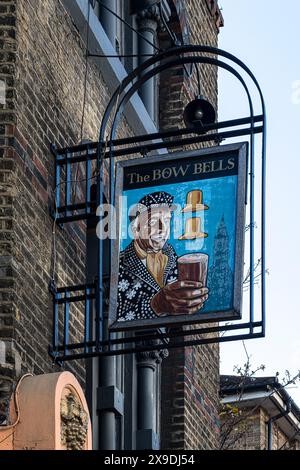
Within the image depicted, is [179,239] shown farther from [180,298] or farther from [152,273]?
[180,298]

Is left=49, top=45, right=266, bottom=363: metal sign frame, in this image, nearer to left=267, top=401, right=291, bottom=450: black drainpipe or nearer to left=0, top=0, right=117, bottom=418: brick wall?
left=0, top=0, right=117, bottom=418: brick wall

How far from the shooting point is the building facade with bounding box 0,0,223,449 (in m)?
14.1

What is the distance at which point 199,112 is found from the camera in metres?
15.9

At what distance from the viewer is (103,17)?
58.4 ft

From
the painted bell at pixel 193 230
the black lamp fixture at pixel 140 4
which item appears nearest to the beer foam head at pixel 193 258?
the painted bell at pixel 193 230

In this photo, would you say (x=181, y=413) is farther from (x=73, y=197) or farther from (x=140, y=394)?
(x=73, y=197)

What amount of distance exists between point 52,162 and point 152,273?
1620 mm

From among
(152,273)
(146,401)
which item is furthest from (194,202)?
(146,401)

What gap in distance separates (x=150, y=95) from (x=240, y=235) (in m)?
5.40

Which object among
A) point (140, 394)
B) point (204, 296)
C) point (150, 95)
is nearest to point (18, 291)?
point (204, 296)

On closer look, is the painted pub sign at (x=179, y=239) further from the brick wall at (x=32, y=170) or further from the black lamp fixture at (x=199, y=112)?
the black lamp fixture at (x=199, y=112)

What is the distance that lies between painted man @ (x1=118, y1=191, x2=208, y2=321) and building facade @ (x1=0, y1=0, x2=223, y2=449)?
75cm

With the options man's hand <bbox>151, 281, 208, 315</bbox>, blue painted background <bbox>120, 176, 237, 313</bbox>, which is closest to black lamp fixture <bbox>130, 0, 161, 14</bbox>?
blue painted background <bbox>120, 176, 237, 313</bbox>

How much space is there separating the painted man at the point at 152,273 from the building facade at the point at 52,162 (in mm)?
755
